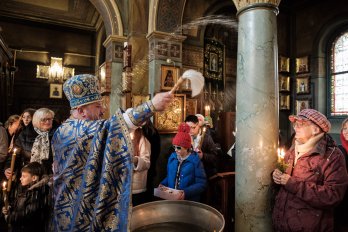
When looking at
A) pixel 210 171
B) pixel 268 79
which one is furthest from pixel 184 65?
pixel 268 79

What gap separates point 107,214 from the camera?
62.0 inches

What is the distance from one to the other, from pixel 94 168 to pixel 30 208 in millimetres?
1237

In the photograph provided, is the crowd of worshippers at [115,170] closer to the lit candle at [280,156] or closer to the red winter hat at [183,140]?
the red winter hat at [183,140]

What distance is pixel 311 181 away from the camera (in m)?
2.38

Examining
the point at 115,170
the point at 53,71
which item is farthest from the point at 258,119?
the point at 53,71

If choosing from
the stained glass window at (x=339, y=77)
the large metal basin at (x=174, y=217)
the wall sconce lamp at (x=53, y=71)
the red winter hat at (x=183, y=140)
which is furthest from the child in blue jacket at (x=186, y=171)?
the wall sconce lamp at (x=53, y=71)

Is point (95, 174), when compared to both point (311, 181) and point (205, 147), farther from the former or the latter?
point (205, 147)

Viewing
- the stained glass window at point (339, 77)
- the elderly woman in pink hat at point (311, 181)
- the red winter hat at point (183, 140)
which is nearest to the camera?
the elderly woman in pink hat at point (311, 181)

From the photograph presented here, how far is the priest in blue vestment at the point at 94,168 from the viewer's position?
1573 millimetres

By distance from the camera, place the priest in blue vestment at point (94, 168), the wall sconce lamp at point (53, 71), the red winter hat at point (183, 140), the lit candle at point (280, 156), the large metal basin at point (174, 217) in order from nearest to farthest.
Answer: the priest in blue vestment at point (94, 168) → the large metal basin at point (174, 217) → the lit candle at point (280, 156) → the red winter hat at point (183, 140) → the wall sconce lamp at point (53, 71)

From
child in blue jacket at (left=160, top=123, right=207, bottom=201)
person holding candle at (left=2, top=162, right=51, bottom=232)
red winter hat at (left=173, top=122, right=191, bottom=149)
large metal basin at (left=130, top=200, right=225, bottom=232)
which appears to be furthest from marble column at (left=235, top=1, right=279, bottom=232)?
person holding candle at (left=2, top=162, right=51, bottom=232)

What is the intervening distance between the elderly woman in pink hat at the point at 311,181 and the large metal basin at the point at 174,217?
98cm

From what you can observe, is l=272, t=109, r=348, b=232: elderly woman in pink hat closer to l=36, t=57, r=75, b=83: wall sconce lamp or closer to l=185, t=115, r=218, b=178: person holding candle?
l=185, t=115, r=218, b=178: person holding candle

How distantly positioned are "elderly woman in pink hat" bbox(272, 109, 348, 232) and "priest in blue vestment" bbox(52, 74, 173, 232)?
1.64 meters
